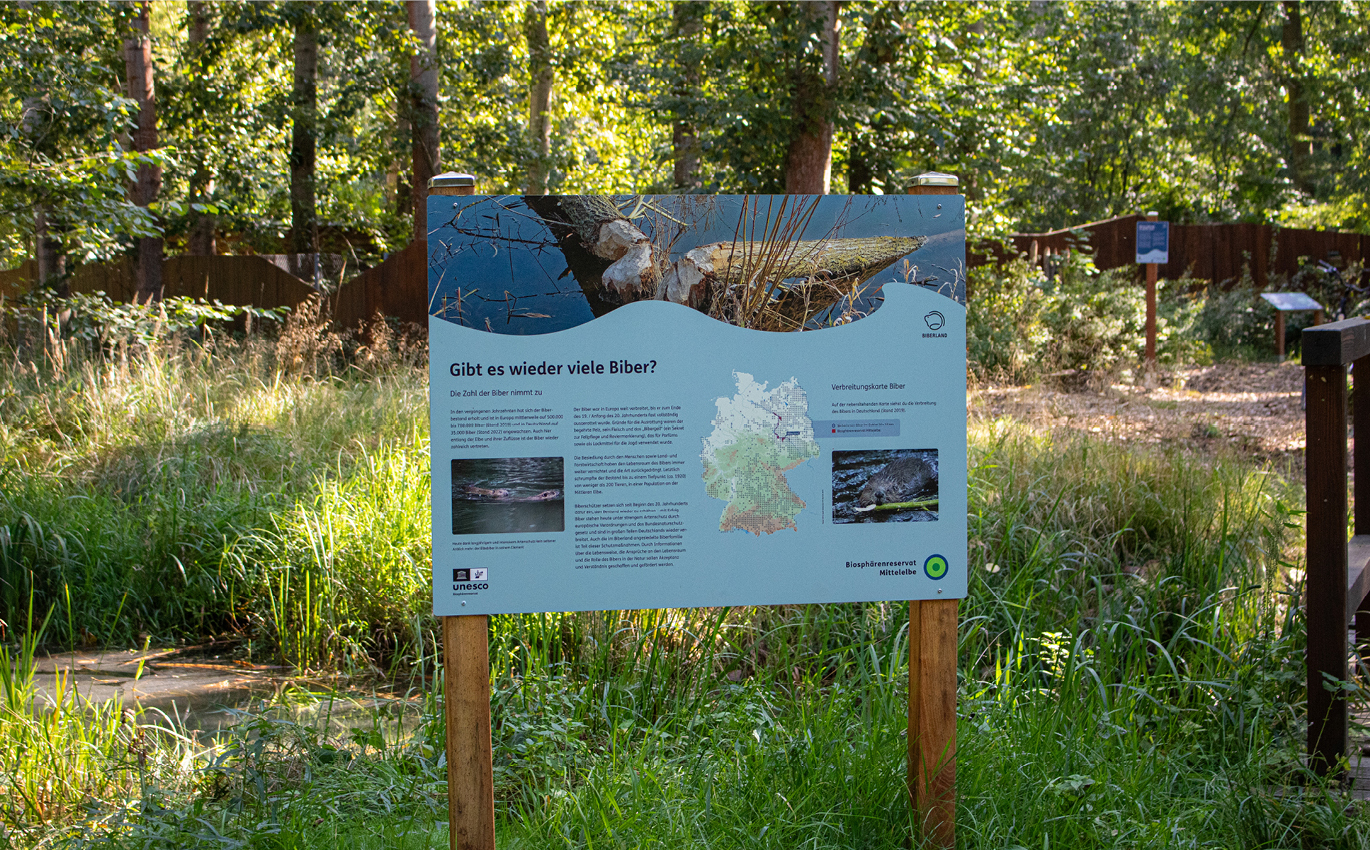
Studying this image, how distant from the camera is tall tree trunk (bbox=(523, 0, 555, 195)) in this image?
17.2 metres

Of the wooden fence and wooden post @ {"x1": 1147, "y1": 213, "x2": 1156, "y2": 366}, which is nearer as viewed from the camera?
wooden post @ {"x1": 1147, "y1": 213, "x2": 1156, "y2": 366}

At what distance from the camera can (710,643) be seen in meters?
3.54

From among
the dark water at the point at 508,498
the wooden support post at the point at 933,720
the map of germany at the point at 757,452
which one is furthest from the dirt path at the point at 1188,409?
the dark water at the point at 508,498

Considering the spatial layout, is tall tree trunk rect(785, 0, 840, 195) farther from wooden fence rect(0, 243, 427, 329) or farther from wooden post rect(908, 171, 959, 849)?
wooden post rect(908, 171, 959, 849)

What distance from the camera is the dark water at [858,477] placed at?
2.47 metres

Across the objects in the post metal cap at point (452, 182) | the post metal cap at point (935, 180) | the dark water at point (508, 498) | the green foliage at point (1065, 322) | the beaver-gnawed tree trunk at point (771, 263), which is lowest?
the dark water at point (508, 498)

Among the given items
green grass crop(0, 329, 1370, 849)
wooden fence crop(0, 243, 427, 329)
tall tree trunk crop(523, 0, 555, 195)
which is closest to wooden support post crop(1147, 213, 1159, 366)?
green grass crop(0, 329, 1370, 849)

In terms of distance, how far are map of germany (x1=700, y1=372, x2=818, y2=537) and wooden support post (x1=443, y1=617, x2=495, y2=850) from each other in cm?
66

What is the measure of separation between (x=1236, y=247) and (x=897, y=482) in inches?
814

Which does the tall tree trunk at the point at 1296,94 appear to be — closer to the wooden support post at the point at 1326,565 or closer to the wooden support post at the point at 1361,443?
the wooden support post at the point at 1361,443

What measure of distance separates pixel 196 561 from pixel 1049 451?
4343mm

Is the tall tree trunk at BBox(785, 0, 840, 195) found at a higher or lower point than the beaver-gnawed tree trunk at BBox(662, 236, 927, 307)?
higher

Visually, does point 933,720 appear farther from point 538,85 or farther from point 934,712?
point 538,85

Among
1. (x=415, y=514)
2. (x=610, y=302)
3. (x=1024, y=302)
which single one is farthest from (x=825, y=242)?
(x=1024, y=302)
